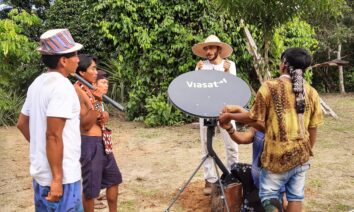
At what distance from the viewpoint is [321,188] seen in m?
4.67

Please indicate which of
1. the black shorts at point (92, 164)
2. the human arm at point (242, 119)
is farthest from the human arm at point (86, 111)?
the human arm at point (242, 119)

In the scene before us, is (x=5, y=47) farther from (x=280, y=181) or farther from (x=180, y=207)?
(x=280, y=181)

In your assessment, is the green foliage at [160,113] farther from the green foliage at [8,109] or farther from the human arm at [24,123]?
the human arm at [24,123]

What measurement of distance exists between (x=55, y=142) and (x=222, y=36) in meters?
6.29

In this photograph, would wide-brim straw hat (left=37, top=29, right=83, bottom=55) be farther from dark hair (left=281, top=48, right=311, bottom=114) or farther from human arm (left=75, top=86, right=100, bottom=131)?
dark hair (left=281, top=48, right=311, bottom=114)

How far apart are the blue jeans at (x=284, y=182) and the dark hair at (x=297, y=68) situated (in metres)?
0.44

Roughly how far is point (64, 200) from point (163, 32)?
21.4 feet

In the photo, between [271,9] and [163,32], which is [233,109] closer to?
[271,9]

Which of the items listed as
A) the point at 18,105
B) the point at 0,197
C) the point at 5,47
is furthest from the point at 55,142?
the point at 18,105

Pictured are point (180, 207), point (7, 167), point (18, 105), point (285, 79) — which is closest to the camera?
point (285, 79)

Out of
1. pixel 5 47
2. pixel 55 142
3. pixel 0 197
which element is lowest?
pixel 0 197

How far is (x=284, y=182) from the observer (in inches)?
115

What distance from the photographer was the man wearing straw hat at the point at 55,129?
2.27 meters

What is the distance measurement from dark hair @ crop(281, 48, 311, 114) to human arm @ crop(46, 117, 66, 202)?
4.86ft
